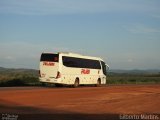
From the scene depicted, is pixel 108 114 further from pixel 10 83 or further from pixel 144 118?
pixel 10 83

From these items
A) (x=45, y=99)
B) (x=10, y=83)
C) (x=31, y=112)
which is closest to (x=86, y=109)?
(x=31, y=112)

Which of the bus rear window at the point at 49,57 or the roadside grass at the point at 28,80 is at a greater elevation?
the bus rear window at the point at 49,57

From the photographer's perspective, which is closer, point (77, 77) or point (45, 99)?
point (45, 99)

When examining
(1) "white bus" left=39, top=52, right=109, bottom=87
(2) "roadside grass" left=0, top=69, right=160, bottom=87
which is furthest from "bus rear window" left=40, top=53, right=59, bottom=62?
(2) "roadside grass" left=0, top=69, right=160, bottom=87

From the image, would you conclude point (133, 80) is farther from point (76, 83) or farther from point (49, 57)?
point (49, 57)

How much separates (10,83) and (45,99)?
2491 cm

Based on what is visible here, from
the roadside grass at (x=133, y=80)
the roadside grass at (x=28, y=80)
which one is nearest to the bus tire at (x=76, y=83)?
the roadside grass at (x=28, y=80)

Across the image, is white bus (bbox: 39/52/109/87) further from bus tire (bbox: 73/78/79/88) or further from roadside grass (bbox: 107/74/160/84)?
roadside grass (bbox: 107/74/160/84)

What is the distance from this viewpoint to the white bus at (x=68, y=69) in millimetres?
42625

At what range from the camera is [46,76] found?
4306 cm

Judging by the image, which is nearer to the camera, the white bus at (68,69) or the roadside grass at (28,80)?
the white bus at (68,69)

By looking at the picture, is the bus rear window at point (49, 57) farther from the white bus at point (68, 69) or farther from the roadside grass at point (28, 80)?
the roadside grass at point (28, 80)

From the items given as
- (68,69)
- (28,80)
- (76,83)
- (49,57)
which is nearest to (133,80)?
(28,80)

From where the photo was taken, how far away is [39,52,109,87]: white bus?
4262cm
